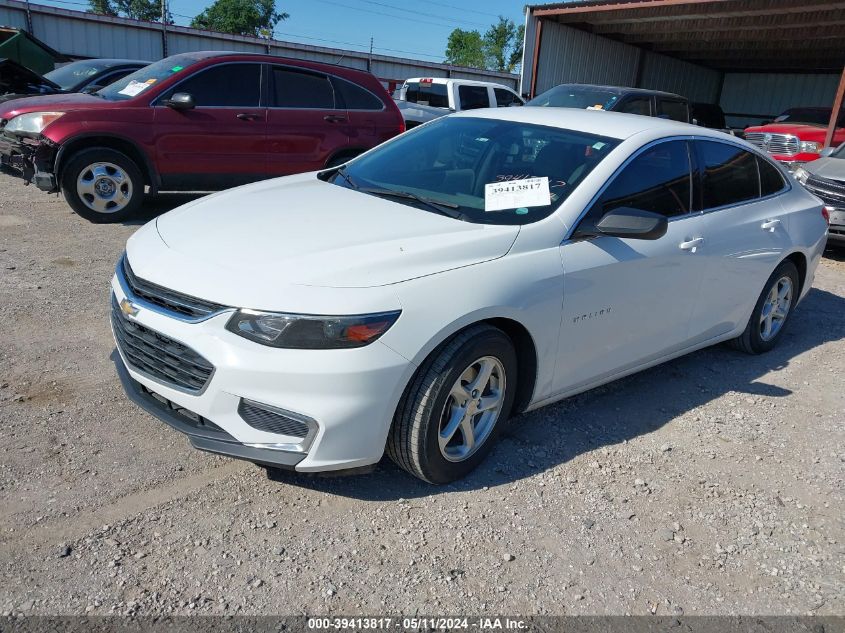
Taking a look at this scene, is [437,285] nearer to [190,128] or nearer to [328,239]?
[328,239]

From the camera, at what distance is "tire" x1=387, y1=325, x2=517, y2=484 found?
290cm

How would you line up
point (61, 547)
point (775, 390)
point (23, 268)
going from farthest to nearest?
point (23, 268), point (775, 390), point (61, 547)

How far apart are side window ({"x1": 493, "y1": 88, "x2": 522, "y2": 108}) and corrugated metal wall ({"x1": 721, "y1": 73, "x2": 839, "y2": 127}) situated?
706 inches

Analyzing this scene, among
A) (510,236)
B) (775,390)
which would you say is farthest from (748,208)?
(510,236)

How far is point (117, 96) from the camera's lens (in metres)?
7.43

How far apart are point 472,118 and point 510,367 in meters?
1.88

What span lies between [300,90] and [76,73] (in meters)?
5.01

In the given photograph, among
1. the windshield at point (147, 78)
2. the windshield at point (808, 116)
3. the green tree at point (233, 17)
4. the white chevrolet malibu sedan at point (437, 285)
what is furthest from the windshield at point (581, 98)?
the green tree at point (233, 17)

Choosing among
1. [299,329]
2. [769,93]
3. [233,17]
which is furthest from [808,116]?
[233,17]

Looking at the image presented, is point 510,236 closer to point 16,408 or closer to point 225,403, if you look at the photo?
point 225,403

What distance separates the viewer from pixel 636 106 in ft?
37.7

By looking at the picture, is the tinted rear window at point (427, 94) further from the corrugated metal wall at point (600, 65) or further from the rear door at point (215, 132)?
the rear door at point (215, 132)

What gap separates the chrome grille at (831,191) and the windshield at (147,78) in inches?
293

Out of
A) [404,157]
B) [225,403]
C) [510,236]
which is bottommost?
[225,403]
